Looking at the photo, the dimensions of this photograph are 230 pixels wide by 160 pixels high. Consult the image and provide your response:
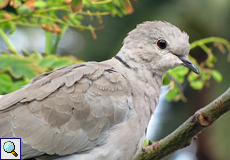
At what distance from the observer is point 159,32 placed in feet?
11.9

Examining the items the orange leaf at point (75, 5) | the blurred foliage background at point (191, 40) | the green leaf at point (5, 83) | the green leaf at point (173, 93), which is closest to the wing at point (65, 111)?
the green leaf at point (5, 83)

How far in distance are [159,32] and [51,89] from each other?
48.7 inches

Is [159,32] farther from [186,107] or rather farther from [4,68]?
[186,107]

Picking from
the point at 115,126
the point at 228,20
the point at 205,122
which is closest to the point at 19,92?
the point at 115,126

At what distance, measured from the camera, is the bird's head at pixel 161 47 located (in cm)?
355

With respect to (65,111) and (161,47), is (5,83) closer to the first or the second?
(65,111)

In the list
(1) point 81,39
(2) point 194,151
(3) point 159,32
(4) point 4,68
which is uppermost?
(1) point 81,39

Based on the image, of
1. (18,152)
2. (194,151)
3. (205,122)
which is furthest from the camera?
(194,151)

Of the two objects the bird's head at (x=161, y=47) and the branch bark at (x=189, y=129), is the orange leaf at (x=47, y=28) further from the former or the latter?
the branch bark at (x=189, y=129)

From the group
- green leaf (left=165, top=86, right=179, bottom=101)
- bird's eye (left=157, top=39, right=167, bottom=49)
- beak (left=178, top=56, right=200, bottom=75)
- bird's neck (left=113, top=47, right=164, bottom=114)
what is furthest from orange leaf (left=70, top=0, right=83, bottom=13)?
green leaf (left=165, top=86, right=179, bottom=101)

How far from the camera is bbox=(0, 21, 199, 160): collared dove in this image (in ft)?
10.2

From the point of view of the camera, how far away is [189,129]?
7.85 feet

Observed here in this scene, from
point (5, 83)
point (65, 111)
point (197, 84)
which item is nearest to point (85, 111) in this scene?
point (65, 111)

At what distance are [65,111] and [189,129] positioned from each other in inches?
46.8
